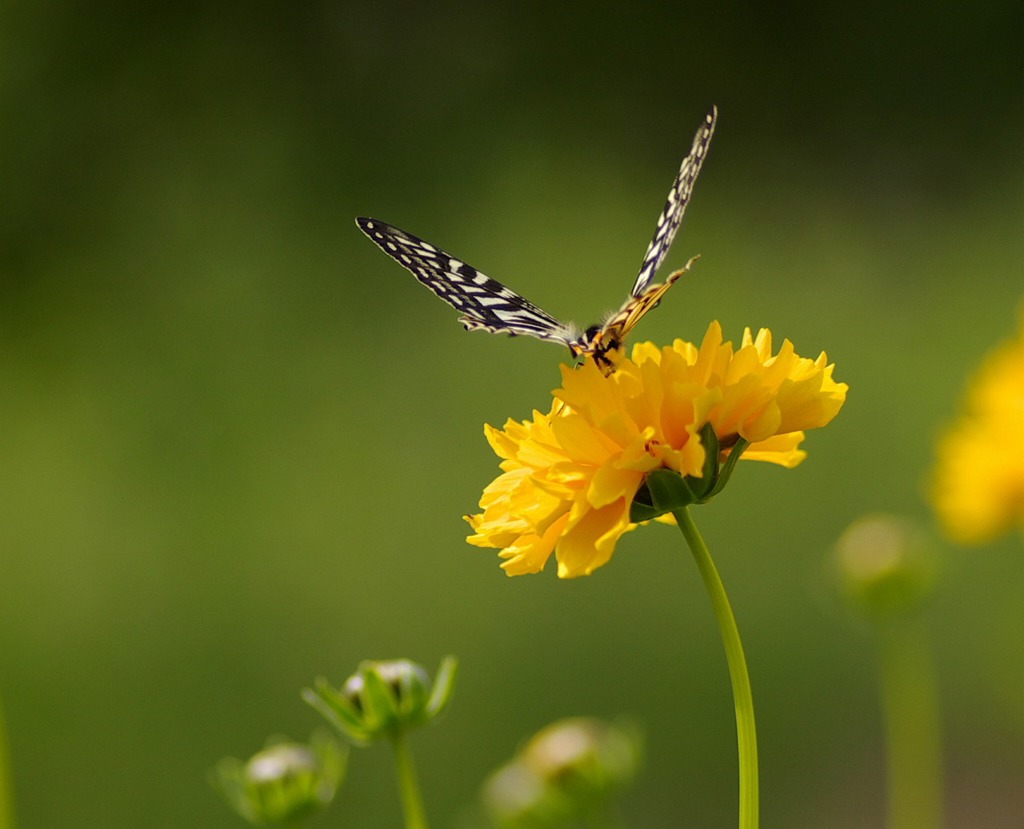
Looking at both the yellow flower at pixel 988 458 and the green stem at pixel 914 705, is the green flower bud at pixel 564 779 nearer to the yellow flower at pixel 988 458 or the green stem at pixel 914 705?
the yellow flower at pixel 988 458

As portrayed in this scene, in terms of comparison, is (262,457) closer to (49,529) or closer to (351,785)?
(49,529)

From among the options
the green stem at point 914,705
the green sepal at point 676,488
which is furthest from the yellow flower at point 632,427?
the green stem at point 914,705

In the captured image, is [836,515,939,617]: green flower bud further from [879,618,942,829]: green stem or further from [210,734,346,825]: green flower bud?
[879,618,942,829]: green stem

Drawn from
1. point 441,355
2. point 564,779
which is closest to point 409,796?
point 564,779

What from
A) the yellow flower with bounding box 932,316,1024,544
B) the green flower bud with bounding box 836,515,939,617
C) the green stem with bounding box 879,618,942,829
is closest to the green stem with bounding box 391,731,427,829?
the yellow flower with bounding box 932,316,1024,544

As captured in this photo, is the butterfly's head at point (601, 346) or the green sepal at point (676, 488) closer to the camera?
the green sepal at point (676, 488)

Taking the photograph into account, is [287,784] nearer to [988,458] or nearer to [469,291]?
[469,291]
